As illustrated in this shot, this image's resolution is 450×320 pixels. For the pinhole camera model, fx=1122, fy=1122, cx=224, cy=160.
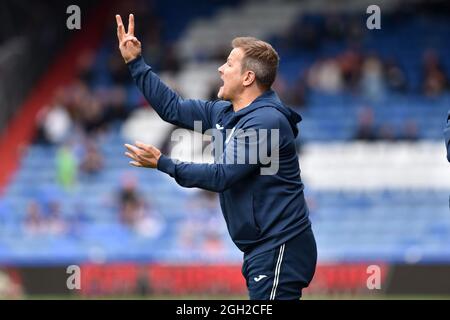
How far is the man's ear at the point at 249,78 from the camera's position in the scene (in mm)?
7098

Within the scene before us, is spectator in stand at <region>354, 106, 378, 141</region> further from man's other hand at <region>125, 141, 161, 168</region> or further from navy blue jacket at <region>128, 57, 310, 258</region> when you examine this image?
man's other hand at <region>125, 141, 161, 168</region>

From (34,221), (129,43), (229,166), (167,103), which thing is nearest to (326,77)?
(34,221)

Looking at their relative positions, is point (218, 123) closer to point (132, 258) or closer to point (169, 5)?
point (132, 258)

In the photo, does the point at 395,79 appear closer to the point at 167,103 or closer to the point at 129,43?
the point at 167,103

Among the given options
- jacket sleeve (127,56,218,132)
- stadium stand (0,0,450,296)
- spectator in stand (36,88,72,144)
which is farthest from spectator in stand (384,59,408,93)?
jacket sleeve (127,56,218,132)

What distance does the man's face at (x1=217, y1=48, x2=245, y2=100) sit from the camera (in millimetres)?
7113

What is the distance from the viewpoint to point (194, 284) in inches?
687

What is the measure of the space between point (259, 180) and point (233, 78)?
682 millimetres

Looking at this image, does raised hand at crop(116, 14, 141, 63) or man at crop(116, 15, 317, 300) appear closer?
man at crop(116, 15, 317, 300)

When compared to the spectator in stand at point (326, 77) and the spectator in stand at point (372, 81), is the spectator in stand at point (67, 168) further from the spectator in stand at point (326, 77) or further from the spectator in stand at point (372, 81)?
the spectator in stand at point (372, 81)

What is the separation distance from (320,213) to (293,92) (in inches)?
116

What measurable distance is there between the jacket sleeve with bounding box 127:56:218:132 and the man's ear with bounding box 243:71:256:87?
49 centimetres

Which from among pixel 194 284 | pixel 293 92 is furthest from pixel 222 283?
pixel 293 92

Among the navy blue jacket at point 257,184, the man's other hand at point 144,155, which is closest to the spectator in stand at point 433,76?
the navy blue jacket at point 257,184
